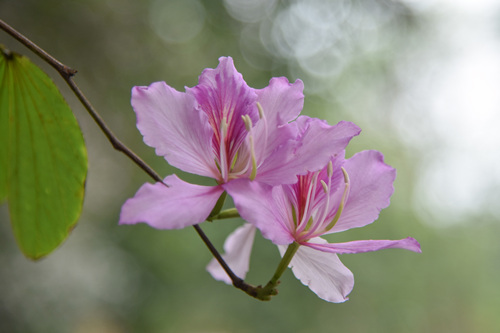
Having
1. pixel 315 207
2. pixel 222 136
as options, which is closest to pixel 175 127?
pixel 222 136

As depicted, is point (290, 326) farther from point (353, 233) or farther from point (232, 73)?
point (232, 73)

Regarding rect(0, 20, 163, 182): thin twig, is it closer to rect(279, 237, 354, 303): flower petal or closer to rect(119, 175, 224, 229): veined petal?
rect(119, 175, 224, 229): veined petal

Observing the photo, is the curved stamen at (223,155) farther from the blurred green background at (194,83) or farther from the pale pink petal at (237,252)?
the blurred green background at (194,83)

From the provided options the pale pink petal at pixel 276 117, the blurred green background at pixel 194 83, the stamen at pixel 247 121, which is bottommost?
the blurred green background at pixel 194 83

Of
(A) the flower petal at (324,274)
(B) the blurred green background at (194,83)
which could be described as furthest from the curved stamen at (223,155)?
(B) the blurred green background at (194,83)

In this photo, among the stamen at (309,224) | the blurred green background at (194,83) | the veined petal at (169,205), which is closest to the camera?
the veined petal at (169,205)

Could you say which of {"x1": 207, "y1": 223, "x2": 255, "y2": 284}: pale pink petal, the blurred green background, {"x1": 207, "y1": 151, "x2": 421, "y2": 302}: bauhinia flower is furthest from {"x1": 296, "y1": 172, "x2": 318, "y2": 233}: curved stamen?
the blurred green background

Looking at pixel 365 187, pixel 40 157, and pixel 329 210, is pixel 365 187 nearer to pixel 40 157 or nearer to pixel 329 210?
pixel 329 210

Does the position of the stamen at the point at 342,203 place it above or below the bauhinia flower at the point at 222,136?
below
